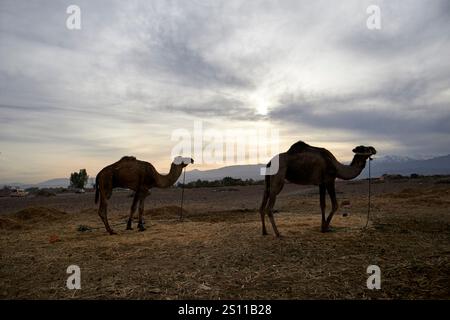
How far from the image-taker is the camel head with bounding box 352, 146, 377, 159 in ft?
37.5

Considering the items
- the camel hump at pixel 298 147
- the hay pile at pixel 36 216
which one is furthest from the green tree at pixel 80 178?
the camel hump at pixel 298 147

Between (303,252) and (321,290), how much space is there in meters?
2.45

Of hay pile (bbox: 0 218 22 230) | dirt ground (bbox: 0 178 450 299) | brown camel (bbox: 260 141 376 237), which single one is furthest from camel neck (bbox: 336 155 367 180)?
hay pile (bbox: 0 218 22 230)

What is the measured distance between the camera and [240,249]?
28.2ft

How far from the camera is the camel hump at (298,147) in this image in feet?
36.6

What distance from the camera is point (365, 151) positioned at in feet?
38.1

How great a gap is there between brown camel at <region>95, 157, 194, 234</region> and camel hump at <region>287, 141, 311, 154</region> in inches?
172

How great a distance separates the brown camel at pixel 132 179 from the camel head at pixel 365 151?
6245mm

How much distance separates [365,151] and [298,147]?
239cm

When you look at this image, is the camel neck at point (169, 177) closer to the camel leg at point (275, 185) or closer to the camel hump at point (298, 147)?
the camel leg at point (275, 185)

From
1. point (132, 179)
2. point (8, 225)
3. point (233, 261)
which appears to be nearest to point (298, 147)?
point (233, 261)

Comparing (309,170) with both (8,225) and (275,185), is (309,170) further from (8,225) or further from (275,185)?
(8,225)

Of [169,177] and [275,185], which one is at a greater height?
[169,177]
